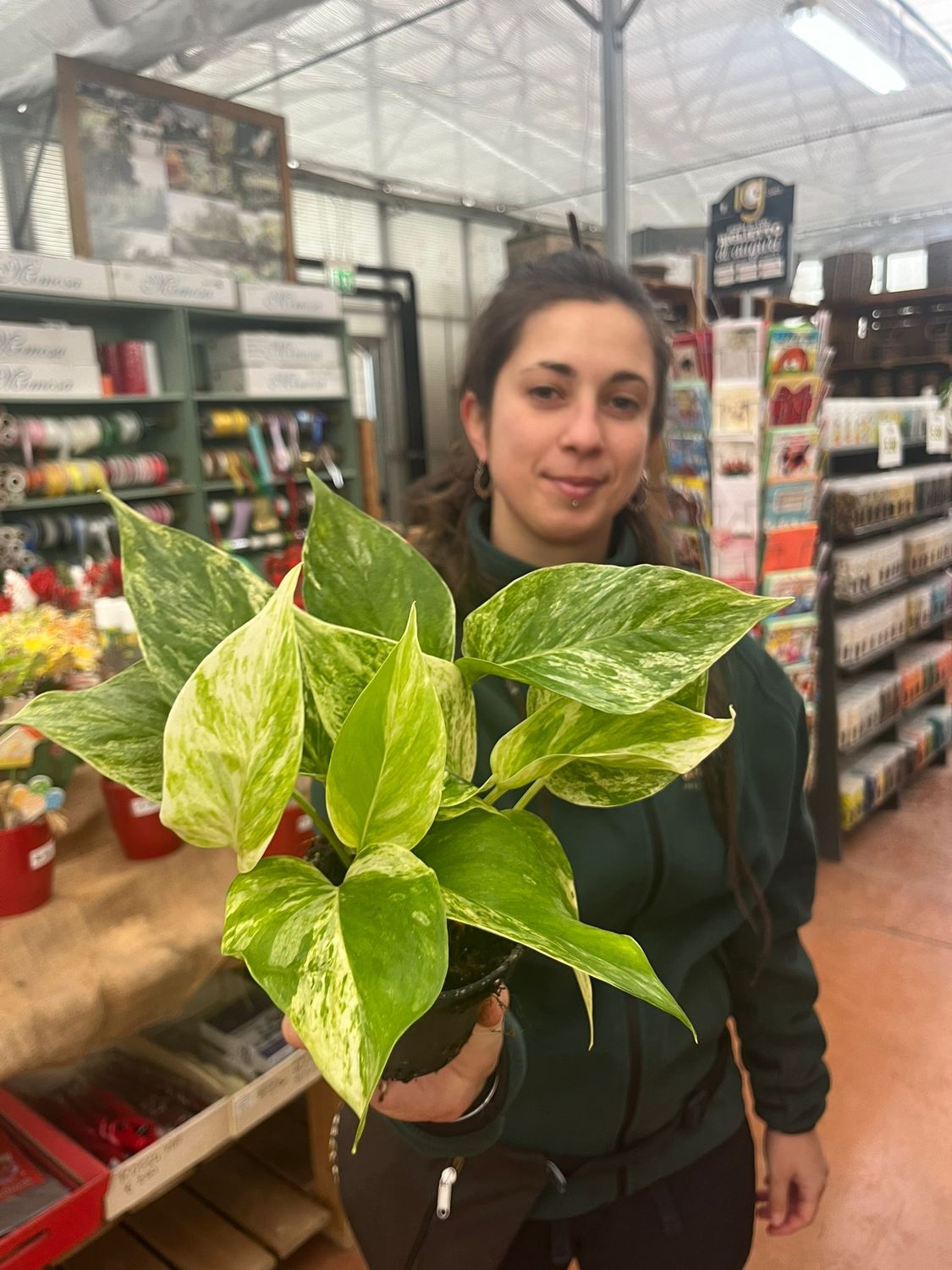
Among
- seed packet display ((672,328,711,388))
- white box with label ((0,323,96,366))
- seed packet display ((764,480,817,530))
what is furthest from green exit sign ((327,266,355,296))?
seed packet display ((764,480,817,530))

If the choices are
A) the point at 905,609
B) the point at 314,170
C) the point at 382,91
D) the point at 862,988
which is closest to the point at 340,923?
the point at 862,988

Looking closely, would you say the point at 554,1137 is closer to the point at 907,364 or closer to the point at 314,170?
the point at 907,364

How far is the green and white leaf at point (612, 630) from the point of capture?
34 centimetres

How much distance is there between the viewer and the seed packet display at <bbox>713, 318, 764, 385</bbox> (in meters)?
2.36

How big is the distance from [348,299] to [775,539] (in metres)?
5.88

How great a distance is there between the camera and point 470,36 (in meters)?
4.57

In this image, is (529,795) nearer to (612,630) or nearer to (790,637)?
(612,630)

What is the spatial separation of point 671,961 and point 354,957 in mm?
754

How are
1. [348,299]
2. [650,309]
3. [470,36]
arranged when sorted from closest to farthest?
[650,309] → [470,36] → [348,299]

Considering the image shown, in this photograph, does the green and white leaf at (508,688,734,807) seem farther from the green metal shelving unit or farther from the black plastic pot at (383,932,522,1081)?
the green metal shelving unit

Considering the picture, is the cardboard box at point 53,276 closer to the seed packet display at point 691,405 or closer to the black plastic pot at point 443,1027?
the seed packet display at point 691,405

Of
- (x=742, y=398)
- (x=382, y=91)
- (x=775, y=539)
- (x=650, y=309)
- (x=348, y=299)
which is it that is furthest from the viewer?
(x=348, y=299)

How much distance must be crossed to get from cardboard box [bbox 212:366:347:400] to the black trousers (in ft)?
14.9

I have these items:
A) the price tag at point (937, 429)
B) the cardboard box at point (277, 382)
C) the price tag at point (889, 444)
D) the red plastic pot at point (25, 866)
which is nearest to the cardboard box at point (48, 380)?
the cardboard box at point (277, 382)
